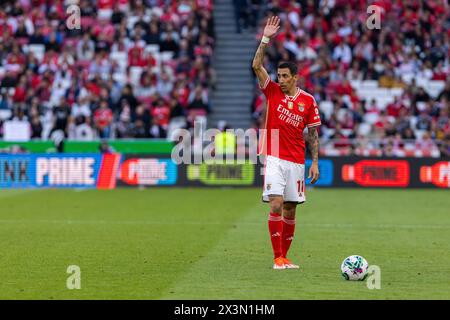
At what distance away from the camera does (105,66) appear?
33.9 meters

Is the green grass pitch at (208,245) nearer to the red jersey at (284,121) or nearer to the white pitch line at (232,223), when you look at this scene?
the white pitch line at (232,223)

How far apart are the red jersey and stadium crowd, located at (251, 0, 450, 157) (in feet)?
57.8

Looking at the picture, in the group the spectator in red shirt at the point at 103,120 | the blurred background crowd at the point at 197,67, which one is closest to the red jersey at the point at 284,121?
the blurred background crowd at the point at 197,67

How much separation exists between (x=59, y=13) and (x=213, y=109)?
6.32 meters

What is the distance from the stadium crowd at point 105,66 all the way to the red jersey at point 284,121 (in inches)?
745

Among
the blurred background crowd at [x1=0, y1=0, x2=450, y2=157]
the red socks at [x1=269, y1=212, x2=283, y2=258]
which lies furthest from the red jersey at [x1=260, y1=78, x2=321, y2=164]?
the blurred background crowd at [x1=0, y1=0, x2=450, y2=157]

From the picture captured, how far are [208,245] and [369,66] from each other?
19402 mm

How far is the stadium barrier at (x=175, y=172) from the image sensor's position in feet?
93.6

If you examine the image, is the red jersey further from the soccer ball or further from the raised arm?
the soccer ball

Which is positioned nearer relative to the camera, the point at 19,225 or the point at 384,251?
the point at 384,251

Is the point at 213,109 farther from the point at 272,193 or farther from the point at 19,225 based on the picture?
the point at 272,193

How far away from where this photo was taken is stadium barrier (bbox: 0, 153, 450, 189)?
2853 cm

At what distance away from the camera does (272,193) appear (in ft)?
40.9
